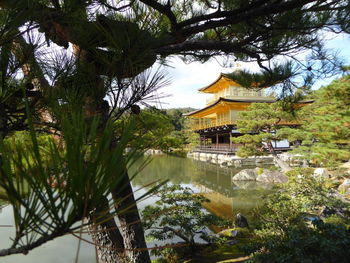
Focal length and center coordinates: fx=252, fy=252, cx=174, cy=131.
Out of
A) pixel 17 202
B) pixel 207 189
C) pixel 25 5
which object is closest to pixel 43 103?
pixel 25 5

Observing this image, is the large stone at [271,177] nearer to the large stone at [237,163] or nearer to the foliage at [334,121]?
the foliage at [334,121]

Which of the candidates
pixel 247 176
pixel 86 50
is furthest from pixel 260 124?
pixel 86 50

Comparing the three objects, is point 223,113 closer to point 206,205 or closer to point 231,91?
point 231,91

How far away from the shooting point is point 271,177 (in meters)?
6.96

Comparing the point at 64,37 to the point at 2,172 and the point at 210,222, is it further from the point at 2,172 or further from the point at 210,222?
the point at 210,222

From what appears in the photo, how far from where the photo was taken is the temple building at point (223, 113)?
40.6 feet

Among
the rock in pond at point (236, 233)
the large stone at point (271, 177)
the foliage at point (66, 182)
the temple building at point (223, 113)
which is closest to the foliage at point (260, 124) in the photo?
the large stone at point (271, 177)

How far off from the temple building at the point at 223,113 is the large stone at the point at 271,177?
385 centimetres

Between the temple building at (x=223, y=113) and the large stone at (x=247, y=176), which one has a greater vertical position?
the temple building at (x=223, y=113)

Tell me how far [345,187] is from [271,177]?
1.98m

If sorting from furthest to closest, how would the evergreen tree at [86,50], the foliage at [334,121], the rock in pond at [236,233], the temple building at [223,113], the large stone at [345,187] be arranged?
the temple building at [223,113]
the large stone at [345,187]
the foliage at [334,121]
the rock in pond at [236,233]
the evergreen tree at [86,50]

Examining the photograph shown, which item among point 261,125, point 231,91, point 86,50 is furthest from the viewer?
point 231,91

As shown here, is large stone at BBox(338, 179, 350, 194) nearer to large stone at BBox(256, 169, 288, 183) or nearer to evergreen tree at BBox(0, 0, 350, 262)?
large stone at BBox(256, 169, 288, 183)

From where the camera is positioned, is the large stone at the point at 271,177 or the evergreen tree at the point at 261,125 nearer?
the large stone at the point at 271,177
